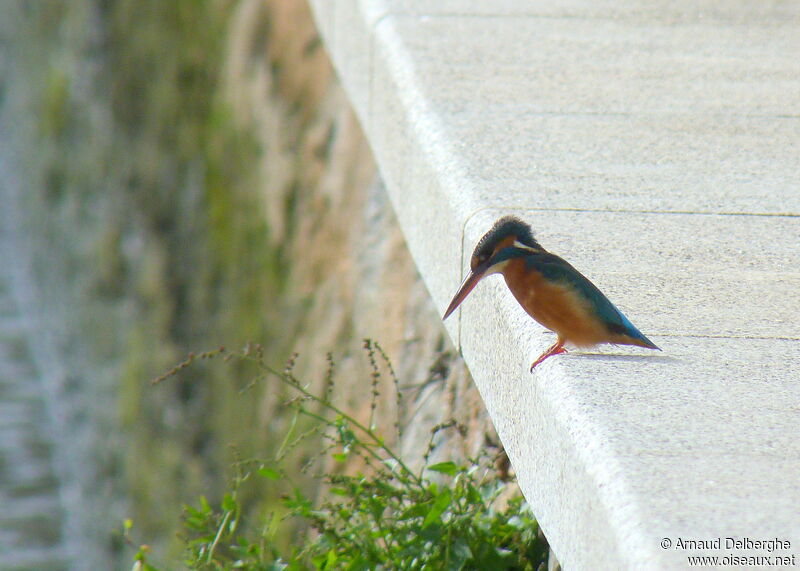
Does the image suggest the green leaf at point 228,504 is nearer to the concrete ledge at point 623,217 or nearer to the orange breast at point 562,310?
the concrete ledge at point 623,217

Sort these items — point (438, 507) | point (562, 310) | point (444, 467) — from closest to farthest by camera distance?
point (562, 310) < point (438, 507) < point (444, 467)

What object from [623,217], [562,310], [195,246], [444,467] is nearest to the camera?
[562,310]

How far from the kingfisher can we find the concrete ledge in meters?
0.05

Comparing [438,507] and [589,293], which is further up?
[589,293]

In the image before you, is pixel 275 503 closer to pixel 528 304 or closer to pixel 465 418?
pixel 465 418

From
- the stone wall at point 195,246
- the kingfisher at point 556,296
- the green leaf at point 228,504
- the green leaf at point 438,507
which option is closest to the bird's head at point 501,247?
the kingfisher at point 556,296

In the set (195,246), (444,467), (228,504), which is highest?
(195,246)

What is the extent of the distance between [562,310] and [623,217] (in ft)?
2.35

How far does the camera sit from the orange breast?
1.97m

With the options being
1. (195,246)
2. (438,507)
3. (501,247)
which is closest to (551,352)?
(501,247)

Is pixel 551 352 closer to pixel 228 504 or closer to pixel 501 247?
pixel 501 247

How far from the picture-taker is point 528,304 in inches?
79.7

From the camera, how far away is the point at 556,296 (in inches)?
78.2

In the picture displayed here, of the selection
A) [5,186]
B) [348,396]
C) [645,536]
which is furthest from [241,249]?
[5,186]
